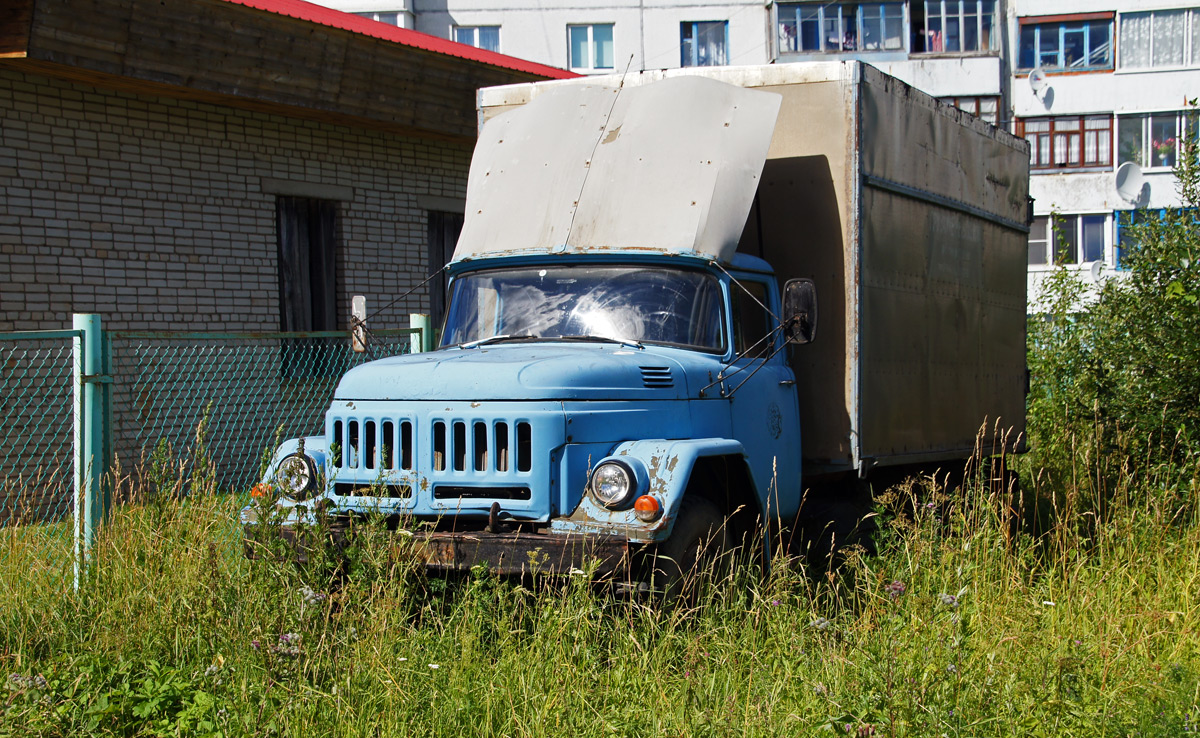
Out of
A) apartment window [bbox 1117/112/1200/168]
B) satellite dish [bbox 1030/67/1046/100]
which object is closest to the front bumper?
satellite dish [bbox 1030/67/1046/100]

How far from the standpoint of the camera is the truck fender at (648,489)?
195 inches

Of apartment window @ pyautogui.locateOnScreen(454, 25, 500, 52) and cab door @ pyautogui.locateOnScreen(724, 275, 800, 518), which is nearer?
cab door @ pyautogui.locateOnScreen(724, 275, 800, 518)

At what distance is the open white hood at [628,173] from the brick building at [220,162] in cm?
497

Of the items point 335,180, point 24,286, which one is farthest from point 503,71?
point 24,286

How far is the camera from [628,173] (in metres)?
6.62

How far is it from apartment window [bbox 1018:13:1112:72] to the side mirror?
32404 millimetres

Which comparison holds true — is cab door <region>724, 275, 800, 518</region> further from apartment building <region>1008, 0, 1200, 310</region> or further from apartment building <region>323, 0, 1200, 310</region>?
apartment building <region>1008, 0, 1200, 310</region>

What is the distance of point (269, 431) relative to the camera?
1070 cm

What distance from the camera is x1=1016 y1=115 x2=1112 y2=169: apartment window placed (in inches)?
1330

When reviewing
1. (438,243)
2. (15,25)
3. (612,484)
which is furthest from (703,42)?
(612,484)

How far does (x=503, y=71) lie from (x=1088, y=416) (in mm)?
7543

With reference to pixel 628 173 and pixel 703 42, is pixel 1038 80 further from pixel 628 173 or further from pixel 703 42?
pixel 628 173

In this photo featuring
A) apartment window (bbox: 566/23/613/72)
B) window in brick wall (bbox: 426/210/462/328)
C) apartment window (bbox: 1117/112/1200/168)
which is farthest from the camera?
apartment window (bbox: 566/23/613/72)

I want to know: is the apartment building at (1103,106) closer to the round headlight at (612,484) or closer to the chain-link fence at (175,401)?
the chain-link fence at (175,401)
